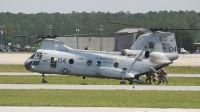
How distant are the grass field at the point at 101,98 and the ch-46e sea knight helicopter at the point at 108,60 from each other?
887 cm

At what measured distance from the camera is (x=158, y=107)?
26547 mm

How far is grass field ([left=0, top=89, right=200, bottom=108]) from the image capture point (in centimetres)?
2744

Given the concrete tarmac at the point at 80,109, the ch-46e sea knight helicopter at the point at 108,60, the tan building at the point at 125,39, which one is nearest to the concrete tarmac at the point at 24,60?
the ch-46e sea knight helicopter at the point at 108,60

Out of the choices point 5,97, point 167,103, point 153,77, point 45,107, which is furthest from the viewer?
point 153,77

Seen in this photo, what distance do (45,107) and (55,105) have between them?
0.86 meters

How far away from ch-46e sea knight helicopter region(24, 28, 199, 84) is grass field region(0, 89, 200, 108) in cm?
887

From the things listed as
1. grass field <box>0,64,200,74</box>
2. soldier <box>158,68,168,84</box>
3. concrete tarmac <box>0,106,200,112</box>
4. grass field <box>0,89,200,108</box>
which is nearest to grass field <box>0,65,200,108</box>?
grass field <box>0,89,200,108</box>

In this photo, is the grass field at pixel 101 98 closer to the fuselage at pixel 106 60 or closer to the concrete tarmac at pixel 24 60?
the fuselage at pixel 106 60

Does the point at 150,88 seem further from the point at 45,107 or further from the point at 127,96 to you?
the point at 45,107

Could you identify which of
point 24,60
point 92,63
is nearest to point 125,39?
point 24,60

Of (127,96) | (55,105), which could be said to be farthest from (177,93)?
(55,105)

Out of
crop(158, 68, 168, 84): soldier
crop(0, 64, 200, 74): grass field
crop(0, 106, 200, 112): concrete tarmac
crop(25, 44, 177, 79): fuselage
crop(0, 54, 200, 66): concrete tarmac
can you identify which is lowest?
crop(0, 54, 200, 66): concrete tarmac

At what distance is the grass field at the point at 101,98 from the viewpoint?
90.0ft

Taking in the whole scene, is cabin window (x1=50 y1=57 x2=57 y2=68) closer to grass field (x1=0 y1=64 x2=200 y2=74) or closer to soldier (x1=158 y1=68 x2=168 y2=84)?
soldier (x1=158 y1=68 x2=168 y2=84)
